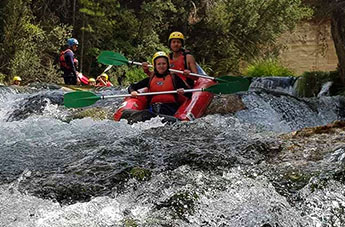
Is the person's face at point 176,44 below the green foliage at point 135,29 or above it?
above

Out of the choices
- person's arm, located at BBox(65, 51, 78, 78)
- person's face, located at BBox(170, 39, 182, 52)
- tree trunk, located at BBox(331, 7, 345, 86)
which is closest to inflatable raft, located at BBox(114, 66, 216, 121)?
person's face, located at BBox(170, 39, 182, 52)

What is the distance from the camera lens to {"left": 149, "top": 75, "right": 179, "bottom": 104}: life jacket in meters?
5.92

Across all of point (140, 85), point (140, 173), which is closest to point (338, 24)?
point (140, 85)

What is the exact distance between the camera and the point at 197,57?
52.7 feet

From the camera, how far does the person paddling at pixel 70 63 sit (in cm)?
1012

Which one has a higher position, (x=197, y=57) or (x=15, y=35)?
(x=15, y=35)

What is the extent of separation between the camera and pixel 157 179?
118 inches

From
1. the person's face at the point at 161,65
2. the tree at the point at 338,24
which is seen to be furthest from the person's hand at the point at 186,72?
the tree at the point at 338,24

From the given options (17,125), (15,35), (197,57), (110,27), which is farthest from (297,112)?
(197,57)

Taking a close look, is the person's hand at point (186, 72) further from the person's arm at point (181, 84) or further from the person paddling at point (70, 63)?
the person paddling at point (70, 63)

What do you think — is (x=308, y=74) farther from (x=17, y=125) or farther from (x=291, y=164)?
(x=291, y=164)

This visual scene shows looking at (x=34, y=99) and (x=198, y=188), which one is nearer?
(x=198, y=188)

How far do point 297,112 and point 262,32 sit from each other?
980 cm

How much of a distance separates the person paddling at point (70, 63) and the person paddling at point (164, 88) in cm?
432
